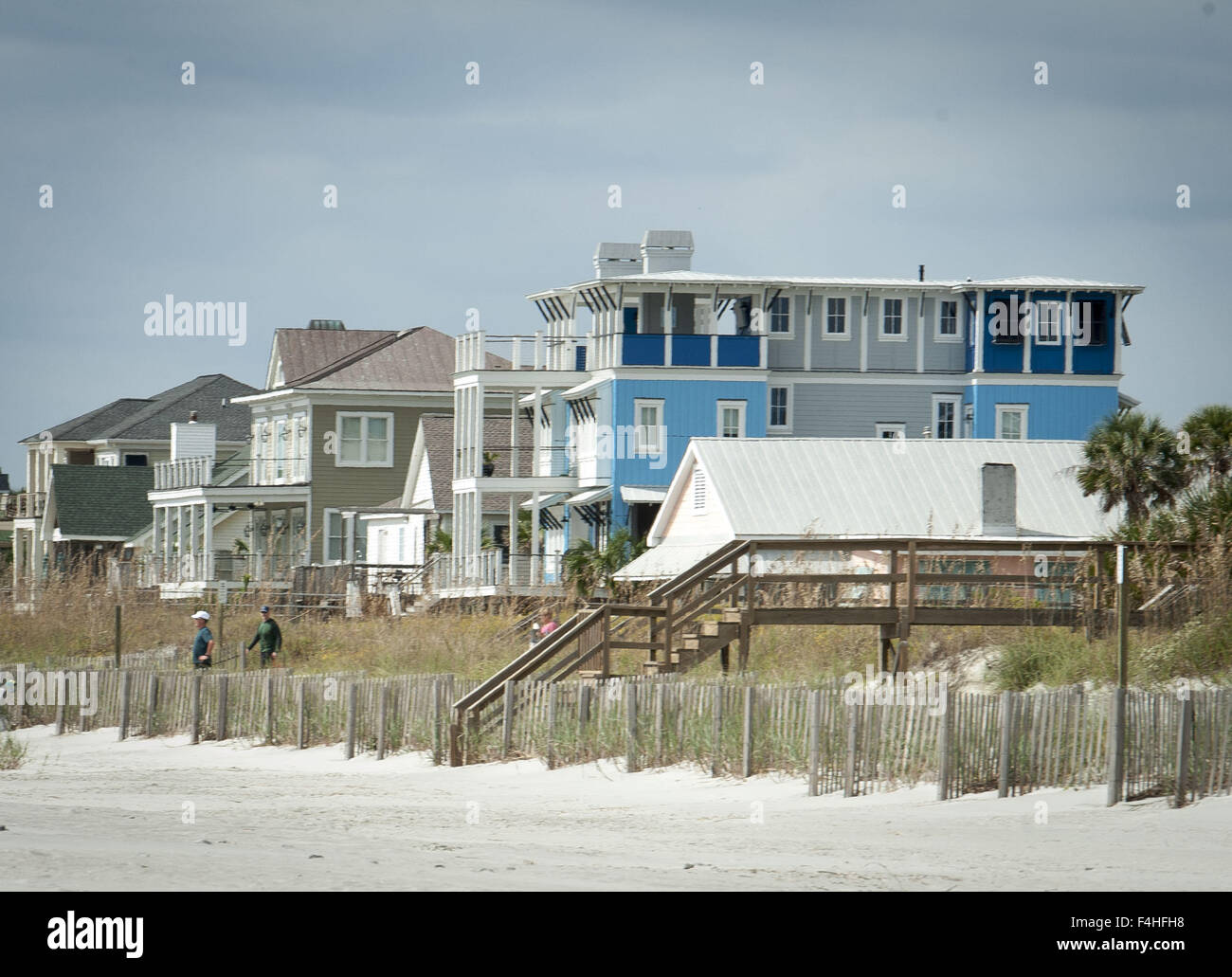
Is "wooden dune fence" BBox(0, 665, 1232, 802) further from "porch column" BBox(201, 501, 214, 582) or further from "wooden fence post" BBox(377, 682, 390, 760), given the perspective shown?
"porch column" BBox(201, 501, 214, 582)

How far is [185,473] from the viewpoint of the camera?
5812 centimetres

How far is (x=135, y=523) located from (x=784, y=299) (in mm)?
30112

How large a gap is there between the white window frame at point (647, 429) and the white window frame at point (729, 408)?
157 centimetres

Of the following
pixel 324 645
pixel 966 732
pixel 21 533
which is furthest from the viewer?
pixel 21 533

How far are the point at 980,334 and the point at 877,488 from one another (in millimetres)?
13063

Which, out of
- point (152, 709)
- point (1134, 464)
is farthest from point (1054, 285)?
point (152, 709)

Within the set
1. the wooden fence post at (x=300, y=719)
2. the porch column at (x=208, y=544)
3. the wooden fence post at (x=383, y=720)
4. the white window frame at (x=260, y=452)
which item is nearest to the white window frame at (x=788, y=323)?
the porch column at (x=208, y=544)

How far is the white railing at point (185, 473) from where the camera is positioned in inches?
2233

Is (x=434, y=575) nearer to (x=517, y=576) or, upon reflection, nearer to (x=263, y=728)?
(x=517, y=576)

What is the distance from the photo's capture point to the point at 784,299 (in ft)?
169

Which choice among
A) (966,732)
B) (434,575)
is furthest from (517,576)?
(966,732)

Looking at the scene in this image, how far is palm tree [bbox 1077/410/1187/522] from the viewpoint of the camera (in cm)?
3456

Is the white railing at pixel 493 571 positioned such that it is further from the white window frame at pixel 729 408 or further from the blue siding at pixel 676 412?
the white window frame at pixel 729 408

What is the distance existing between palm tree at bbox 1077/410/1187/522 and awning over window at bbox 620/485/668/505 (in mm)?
13289
